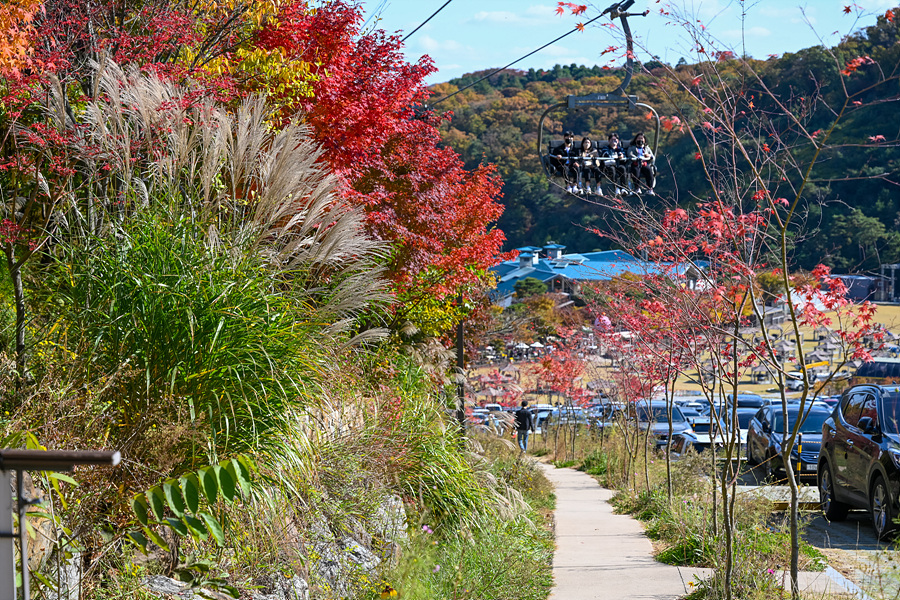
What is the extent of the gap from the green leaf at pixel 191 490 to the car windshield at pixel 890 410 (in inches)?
352

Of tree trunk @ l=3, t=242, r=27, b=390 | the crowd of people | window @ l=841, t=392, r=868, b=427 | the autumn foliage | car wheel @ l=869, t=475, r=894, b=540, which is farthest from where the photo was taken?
the crowd of people

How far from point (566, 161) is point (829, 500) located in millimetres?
5626

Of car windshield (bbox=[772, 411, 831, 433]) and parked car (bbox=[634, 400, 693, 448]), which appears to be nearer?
car windshield (bbox=[772, 411, 831, 433])

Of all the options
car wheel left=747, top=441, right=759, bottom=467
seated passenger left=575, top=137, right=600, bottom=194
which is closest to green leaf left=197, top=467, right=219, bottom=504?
seated passenger left=575, top=137, right=600, bottom=194

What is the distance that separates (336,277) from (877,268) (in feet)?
22.2

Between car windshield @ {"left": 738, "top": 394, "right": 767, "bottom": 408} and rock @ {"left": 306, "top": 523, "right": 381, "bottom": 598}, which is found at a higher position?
rock @ {"left": 306, "top": 523, "right": 381, "bottom": 598}

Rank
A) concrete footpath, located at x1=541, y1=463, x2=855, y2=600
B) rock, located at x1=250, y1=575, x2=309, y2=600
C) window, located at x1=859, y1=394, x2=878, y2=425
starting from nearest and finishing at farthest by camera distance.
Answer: rock, located at x1=250, y1=575, x2=309, y2=600 → concrete footpath, located at x1=541, y1=463, x2=855, y2=600 → window, located at x1=859, y1=394, x2=878, y2=425

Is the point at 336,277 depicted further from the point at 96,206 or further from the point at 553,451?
the point at 553,451

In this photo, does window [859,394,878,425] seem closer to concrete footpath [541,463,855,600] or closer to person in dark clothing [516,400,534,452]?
concrete footpath [541,463,855,600]

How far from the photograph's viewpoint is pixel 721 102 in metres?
5.53

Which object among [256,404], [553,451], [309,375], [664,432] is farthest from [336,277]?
[553,451]

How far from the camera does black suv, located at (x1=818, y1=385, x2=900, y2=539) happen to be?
891 cm

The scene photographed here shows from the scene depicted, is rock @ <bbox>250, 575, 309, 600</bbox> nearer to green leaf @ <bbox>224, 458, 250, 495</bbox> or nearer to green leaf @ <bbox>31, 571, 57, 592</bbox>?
green leaf @ <bbox>31, 571, 57, 592</bbox>

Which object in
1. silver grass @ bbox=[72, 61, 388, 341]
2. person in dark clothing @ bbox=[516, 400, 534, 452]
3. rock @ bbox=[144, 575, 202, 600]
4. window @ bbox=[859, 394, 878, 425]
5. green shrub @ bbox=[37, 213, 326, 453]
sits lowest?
person in dark clothing @ bbox=[516, 400, 534, 452]
